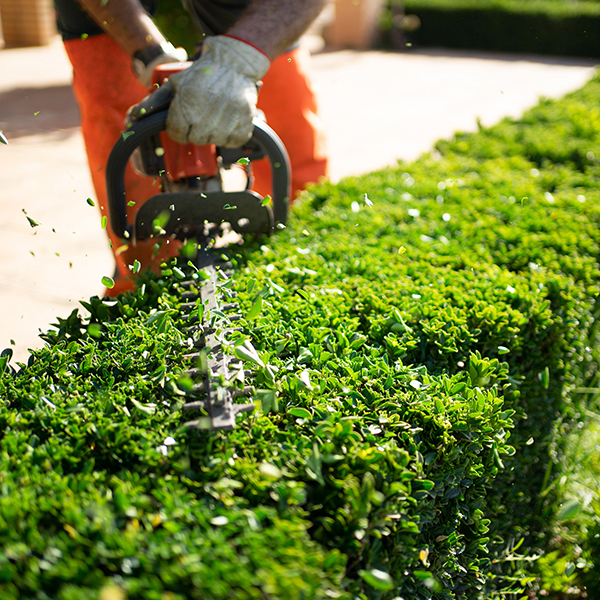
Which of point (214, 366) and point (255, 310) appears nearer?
point (214, 366)

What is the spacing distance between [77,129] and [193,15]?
591 cm

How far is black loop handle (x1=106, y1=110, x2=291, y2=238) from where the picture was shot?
6.39 feet

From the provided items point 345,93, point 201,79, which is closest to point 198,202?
point 201,79

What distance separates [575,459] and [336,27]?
1660cm

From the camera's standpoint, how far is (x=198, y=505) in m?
1.08

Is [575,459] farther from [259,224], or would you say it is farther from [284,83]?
[284,83]

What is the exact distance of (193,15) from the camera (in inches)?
119

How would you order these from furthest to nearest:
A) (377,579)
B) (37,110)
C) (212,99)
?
(37,110)
(212,99)
(377,579)

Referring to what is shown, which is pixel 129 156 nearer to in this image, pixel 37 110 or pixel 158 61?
pixel 158 61

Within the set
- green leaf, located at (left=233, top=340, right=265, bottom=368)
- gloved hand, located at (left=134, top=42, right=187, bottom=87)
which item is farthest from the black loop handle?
green leaf, located at (left=233, top=340, right=265, bottom=368)

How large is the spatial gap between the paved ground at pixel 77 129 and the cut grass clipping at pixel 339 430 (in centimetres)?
53

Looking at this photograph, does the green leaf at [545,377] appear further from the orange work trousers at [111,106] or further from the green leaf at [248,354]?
the orange work trousers at [111,106]

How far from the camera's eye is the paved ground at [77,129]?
12.8 ft

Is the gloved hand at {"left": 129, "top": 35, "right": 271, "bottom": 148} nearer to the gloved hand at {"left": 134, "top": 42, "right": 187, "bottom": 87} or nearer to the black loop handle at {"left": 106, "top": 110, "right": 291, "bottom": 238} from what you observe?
the black loop handle at {"left": 106, "top": 110, "right": 291, "bottom": 238}
